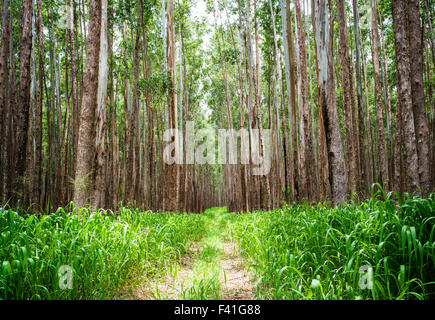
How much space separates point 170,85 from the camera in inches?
360

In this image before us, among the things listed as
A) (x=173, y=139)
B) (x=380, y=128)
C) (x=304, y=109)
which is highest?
(x=304, y=109)

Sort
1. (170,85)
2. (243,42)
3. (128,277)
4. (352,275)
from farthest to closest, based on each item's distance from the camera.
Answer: (243,42), (170,85), (128,277), (352,275)

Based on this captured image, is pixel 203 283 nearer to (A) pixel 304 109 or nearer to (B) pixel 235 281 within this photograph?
(B) pixel 235 281

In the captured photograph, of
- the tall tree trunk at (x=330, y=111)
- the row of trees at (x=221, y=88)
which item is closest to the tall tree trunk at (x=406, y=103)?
the row of trees at (x=221, y=88)

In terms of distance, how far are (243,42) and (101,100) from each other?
10328 mm

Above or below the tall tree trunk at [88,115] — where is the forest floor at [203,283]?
below

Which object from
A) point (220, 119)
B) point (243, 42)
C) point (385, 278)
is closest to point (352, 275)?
point (385, 278)

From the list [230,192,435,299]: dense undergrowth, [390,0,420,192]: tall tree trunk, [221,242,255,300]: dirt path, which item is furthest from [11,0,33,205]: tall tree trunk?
[390,0,420,192]: tall tree trunk

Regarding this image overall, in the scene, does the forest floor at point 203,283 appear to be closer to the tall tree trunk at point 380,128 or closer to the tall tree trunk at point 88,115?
the tall tree trunk at point 88,115

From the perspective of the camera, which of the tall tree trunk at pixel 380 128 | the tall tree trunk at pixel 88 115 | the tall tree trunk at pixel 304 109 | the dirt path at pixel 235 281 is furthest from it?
the tall tree trunk at pixel 380 128

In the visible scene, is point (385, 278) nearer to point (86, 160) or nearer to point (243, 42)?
point (86, 160)

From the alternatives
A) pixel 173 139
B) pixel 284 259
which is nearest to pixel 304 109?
pixel 173 139

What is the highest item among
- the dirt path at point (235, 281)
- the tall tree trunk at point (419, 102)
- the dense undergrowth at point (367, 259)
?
the tall tree trunk at point (419, 102)
